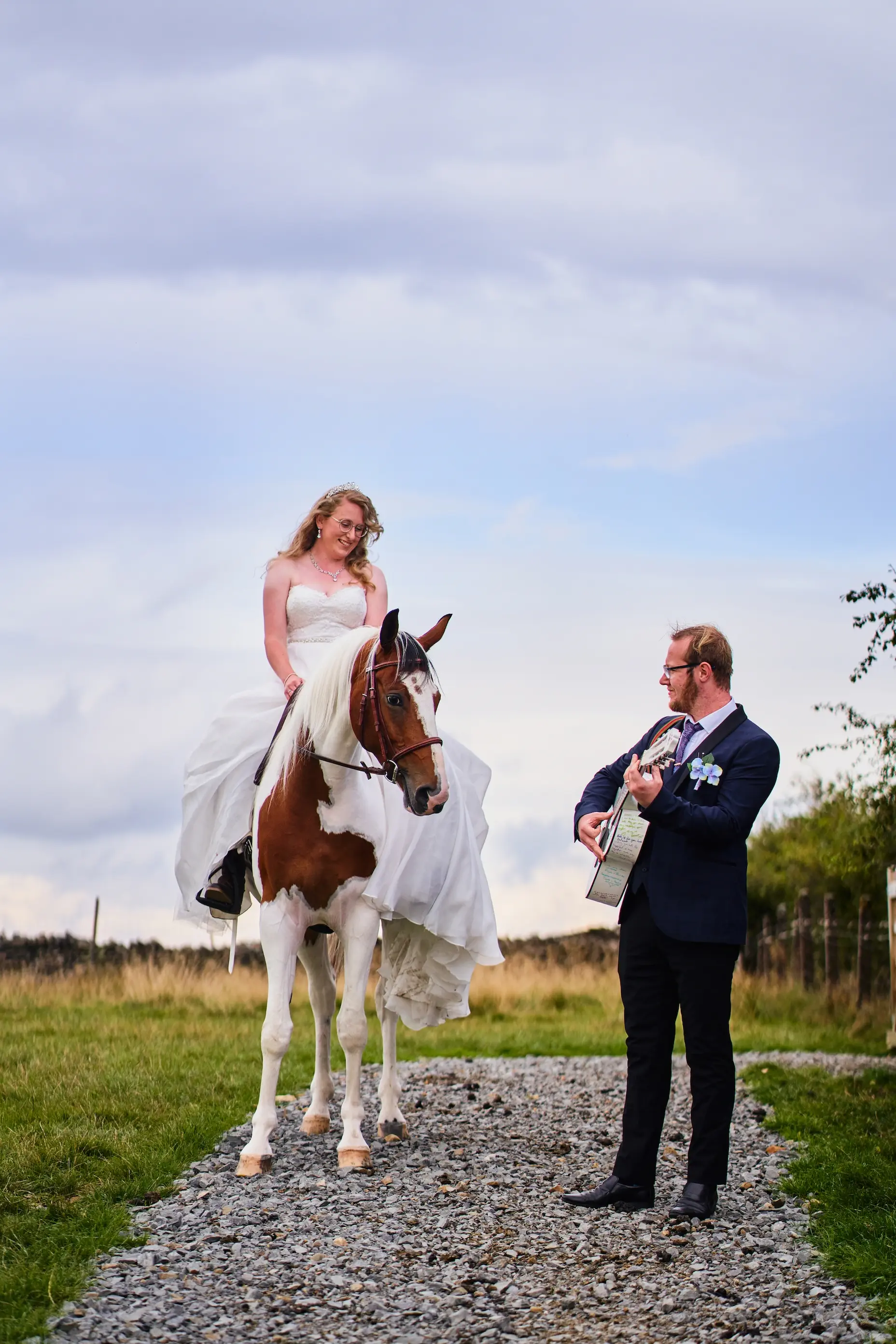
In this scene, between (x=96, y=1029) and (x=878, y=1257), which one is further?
(x=96, y=1029)

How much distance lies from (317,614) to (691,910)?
3.13 metres

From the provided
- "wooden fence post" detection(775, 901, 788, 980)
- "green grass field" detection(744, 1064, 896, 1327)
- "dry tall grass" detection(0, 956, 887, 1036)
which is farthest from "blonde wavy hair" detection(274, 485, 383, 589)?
"wooden fence post" detection(775, 901, 788, 980)

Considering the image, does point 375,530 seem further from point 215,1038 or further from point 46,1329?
point 215,1038

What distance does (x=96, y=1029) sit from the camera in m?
13.6

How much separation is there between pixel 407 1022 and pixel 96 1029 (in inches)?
259

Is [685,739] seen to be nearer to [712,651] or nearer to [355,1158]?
[712,651]

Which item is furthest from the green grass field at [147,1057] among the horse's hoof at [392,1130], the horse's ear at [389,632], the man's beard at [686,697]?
the man's beard at [686,697]

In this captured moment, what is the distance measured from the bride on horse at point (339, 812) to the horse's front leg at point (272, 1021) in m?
0.08

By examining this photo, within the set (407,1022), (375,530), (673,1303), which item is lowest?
(673,1303)

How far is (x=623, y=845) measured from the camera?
6.32m

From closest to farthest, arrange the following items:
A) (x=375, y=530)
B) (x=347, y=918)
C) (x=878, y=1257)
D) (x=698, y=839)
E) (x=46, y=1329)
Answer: (x=46, y=1329) < (x=878, y=1257) < (x=698, y=839) < (x=347, y=918) < (x=375, y=530)

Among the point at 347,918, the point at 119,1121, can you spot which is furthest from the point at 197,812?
the point at 119,1121

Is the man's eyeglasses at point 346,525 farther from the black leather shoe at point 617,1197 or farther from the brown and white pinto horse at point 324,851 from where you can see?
the black leather shoe at point 617,1197

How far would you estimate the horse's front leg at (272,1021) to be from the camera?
6945 mm
